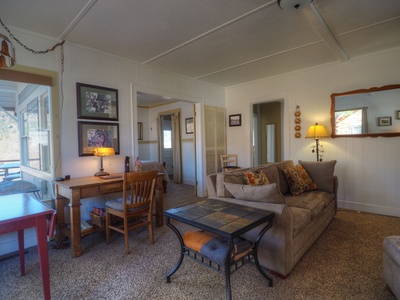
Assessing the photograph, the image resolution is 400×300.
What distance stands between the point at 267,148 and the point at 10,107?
628cm

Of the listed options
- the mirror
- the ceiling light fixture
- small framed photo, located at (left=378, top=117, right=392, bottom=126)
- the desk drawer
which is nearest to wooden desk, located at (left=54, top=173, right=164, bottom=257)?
the desk drawer

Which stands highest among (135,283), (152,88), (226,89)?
(226,89)

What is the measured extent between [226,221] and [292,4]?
6.83 ft

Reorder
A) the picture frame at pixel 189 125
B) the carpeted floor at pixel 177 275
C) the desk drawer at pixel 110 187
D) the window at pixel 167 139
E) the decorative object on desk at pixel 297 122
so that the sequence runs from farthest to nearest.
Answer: the window at pixel 167 139, the picture frame at pixel 189 125, the decorative object on desk at pixel 297 122, the desk drawer at pixel 110 187, the carpeted floor at pixel 177 275

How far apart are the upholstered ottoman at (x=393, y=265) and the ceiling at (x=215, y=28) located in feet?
7.33

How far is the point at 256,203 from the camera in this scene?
6.79 feet

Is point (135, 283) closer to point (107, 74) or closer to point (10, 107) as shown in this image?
point (107, 74)

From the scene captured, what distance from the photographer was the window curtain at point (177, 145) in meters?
6.81

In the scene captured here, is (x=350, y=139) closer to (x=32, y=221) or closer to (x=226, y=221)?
(x=226, y=221)

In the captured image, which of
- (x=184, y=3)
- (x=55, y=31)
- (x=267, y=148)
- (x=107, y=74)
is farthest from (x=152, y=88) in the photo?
(x=267, y=148)

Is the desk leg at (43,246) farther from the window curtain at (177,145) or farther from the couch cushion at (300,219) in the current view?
the window curtain at (177,145)

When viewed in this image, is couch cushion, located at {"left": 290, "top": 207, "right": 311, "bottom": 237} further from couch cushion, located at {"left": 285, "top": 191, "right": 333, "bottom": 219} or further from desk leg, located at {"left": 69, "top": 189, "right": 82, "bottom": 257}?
desk leg, located at {"left": 69, "top": 189, "right": 82, "bottom": 257}

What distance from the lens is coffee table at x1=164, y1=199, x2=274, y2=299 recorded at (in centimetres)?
152

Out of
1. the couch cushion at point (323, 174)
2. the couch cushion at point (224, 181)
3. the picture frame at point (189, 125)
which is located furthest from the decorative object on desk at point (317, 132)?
the picture frame at point (189, 125)
